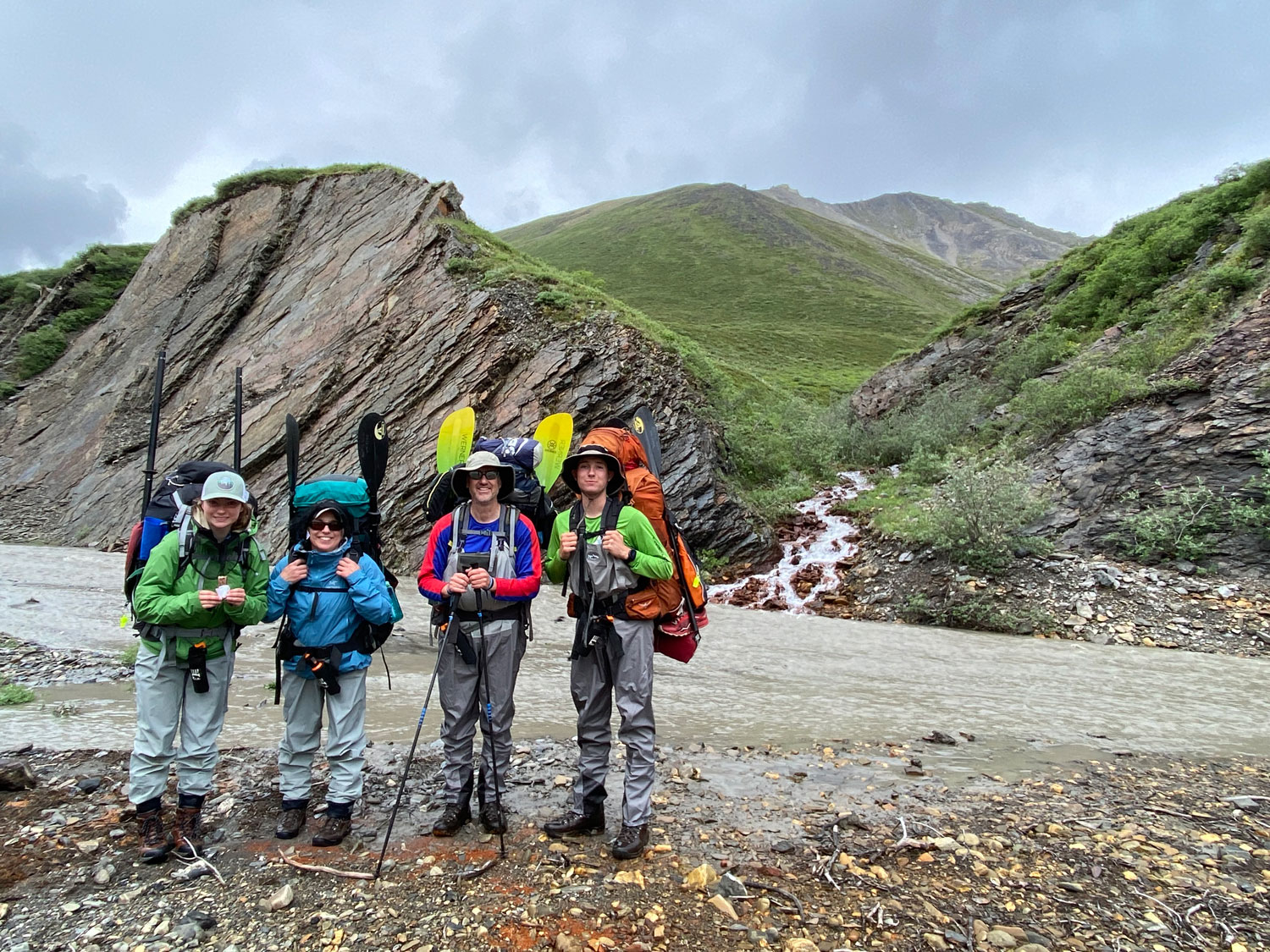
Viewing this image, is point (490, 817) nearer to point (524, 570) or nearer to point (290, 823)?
point (290, 823)

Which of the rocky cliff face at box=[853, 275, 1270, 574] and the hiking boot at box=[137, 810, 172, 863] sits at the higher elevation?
the rocky cliff face at box=[853, 275, 1270, 574]

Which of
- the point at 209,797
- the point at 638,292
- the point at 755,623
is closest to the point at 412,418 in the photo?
the point at 755,623

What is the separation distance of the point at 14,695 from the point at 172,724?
459 cm

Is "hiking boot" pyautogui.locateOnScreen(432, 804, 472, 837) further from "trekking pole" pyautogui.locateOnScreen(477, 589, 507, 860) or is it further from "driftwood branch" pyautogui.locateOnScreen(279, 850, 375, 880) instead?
"driftwood branch" pyautogui.locateOnScreen(279, 850, 375, 880)

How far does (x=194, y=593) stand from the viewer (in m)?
4.01

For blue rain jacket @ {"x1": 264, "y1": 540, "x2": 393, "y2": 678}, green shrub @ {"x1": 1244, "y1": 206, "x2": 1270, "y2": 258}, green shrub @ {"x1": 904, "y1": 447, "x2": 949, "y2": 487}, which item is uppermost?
green shrub @ {"x1": 1244, "y1": 206, "x2": 1270, "y2": 258}

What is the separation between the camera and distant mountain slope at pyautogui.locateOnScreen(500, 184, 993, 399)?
3066 inches

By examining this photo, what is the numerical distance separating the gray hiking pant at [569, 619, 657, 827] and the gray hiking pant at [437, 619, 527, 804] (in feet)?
1.68

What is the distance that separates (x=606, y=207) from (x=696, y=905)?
184338 mm

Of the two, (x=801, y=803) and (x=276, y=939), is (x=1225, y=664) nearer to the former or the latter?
Answer: (x=801, y=803)

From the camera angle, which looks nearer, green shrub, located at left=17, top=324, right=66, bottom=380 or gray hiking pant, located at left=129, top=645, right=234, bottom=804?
gray hiking pant, located at left=129, top=645, right=234, bottom=804

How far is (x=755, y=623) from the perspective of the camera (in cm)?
1477

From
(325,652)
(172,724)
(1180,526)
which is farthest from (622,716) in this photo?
Answer: (1180,526)

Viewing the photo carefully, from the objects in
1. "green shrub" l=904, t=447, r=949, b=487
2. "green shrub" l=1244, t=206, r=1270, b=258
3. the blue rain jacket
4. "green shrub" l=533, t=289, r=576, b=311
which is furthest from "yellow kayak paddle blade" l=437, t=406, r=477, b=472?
"green shrub" l=1244, t=206, r=1270, b=258
